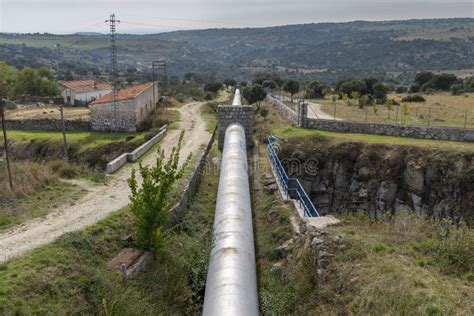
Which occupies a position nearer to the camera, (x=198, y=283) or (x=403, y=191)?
(x=198, y=283)

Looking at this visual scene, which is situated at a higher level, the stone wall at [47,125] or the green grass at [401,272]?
the green grass at [401,272]

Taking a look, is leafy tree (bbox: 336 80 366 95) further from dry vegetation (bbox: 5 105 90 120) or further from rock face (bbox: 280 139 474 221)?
dry vegetation (bbox: 5 105 90 120)

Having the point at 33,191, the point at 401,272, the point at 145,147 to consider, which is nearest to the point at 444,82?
the point at 145,147

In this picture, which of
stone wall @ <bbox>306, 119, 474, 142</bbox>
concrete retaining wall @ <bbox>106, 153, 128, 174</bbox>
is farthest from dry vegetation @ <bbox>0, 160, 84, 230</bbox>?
stone wall @ <bbox>306, 119, 474, 142</bbox>

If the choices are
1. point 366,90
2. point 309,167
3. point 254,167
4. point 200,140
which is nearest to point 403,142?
point 309,167

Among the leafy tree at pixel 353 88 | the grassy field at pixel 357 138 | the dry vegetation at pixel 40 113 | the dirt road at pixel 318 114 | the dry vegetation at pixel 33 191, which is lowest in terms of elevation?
the dry vegetation at pixel 40 113

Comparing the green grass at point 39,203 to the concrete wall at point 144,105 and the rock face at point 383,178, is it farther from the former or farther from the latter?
the concrete wall at point 144,105

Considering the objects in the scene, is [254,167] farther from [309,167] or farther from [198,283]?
[198,283]

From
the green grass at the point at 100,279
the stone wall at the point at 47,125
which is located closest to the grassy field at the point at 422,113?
the stone wall at the point at 47,125
